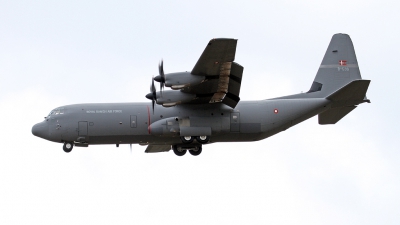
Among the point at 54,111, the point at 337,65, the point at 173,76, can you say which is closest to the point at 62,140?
the point at 54,111

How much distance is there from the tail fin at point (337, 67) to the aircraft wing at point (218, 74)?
469 centimetres

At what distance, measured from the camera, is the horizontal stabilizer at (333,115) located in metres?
35.6

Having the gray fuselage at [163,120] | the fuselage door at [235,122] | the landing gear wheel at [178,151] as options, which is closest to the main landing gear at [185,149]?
the landing gear wheel at [178,151]

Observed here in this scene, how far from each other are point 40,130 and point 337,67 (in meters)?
13.9

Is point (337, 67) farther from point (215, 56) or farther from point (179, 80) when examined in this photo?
point (179, 80)

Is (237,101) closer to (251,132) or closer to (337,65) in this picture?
(251,132)

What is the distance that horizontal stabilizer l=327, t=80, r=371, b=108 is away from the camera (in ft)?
110


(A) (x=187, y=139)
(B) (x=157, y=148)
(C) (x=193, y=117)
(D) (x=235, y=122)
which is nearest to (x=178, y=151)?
(B) (x=157, y=148)

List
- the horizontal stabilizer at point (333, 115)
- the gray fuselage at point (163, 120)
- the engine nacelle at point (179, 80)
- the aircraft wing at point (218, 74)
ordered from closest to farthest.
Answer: the aircraft wing at point (218, 74) → the engine nacelle at point (179, 80) → the gray fuselage at point (163, 120) → the horizontal stabilizer at point (333, 115)

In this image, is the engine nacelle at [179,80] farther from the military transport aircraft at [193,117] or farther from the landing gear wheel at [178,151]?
the landing gear wheel at [178,151]

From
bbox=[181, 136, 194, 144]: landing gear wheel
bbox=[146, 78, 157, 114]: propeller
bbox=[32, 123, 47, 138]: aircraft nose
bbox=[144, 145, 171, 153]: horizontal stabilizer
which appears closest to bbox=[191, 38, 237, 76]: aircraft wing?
bbox=[146, 78, 157, 114]: propeller

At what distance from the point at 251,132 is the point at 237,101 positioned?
5.13 ft

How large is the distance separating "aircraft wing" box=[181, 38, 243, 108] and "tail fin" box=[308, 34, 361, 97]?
15.4ft

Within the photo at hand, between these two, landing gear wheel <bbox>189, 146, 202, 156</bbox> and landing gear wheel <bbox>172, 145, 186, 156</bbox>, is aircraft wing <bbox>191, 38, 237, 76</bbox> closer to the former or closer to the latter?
landing gear wheel <bbox>189, 146, 202, 156</bbox>
